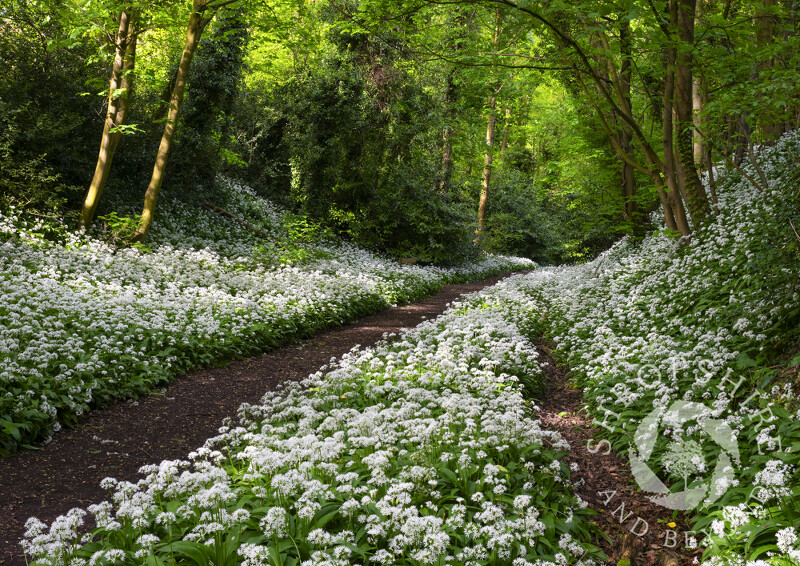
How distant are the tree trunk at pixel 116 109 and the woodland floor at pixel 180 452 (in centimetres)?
784

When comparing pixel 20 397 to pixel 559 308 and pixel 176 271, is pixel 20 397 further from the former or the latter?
pixel 559 308

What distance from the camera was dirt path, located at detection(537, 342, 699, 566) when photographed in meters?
3.96

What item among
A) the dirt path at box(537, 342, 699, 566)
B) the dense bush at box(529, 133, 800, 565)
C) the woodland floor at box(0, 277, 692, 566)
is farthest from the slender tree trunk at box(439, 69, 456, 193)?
the dirt path at box(537, 342, 699, 566)

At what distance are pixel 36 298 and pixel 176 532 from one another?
6471 millimetres

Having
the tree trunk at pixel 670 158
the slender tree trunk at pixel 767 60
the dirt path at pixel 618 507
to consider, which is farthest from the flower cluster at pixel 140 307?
the slender tree trunk at pixel 767 60

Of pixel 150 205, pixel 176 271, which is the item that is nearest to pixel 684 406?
pixel 176 271

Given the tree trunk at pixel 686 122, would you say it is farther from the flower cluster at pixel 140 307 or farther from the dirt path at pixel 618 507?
the flower cluster at pixel 140 307

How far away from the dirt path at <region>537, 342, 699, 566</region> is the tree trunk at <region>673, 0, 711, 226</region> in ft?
20.7

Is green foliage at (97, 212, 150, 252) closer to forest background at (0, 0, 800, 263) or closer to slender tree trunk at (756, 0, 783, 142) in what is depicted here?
forest background at (0, 0, 800, 263)

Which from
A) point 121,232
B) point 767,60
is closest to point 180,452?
point 121,232

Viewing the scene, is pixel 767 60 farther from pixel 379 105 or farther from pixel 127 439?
pixel 127 439

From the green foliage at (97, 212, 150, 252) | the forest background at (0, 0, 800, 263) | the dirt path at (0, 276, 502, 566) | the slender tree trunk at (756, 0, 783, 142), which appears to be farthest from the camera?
the green foliage at (97, 212, 150, 252)

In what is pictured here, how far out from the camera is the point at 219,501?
3.70 meters

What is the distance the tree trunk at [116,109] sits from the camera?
13.3 metres
